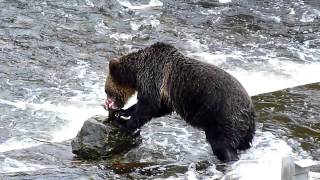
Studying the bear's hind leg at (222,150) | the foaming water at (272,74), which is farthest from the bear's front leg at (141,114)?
the foaming water at (272,74)

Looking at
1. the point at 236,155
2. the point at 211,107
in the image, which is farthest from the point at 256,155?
the point at 211,107

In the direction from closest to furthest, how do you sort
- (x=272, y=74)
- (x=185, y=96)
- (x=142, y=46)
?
(x=185, y=96) < (x=272, y=74) < (x=142, y=46)

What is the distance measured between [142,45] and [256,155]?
6698mm

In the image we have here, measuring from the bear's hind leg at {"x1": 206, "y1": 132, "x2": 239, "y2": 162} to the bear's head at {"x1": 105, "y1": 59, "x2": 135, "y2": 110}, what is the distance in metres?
1.38

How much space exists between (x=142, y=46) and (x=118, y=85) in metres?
5.83

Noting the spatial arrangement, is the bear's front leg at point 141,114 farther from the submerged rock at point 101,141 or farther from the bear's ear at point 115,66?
the bear's ear at point 115,66

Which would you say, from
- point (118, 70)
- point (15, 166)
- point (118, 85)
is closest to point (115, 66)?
point (118, 70)

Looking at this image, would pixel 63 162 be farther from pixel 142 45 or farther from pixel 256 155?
pixel 142 45

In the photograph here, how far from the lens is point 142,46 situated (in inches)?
556

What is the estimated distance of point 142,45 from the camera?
14.2m

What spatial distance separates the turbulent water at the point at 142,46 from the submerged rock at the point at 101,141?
0.23 metres

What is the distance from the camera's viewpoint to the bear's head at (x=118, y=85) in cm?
830

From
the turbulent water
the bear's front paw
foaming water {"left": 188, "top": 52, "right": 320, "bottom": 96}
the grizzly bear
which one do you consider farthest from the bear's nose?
foaming water {"left": 188, "top": 52, "right": 320, "bottom": 96}

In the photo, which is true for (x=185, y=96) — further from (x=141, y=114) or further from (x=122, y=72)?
(x=122, y=72)
